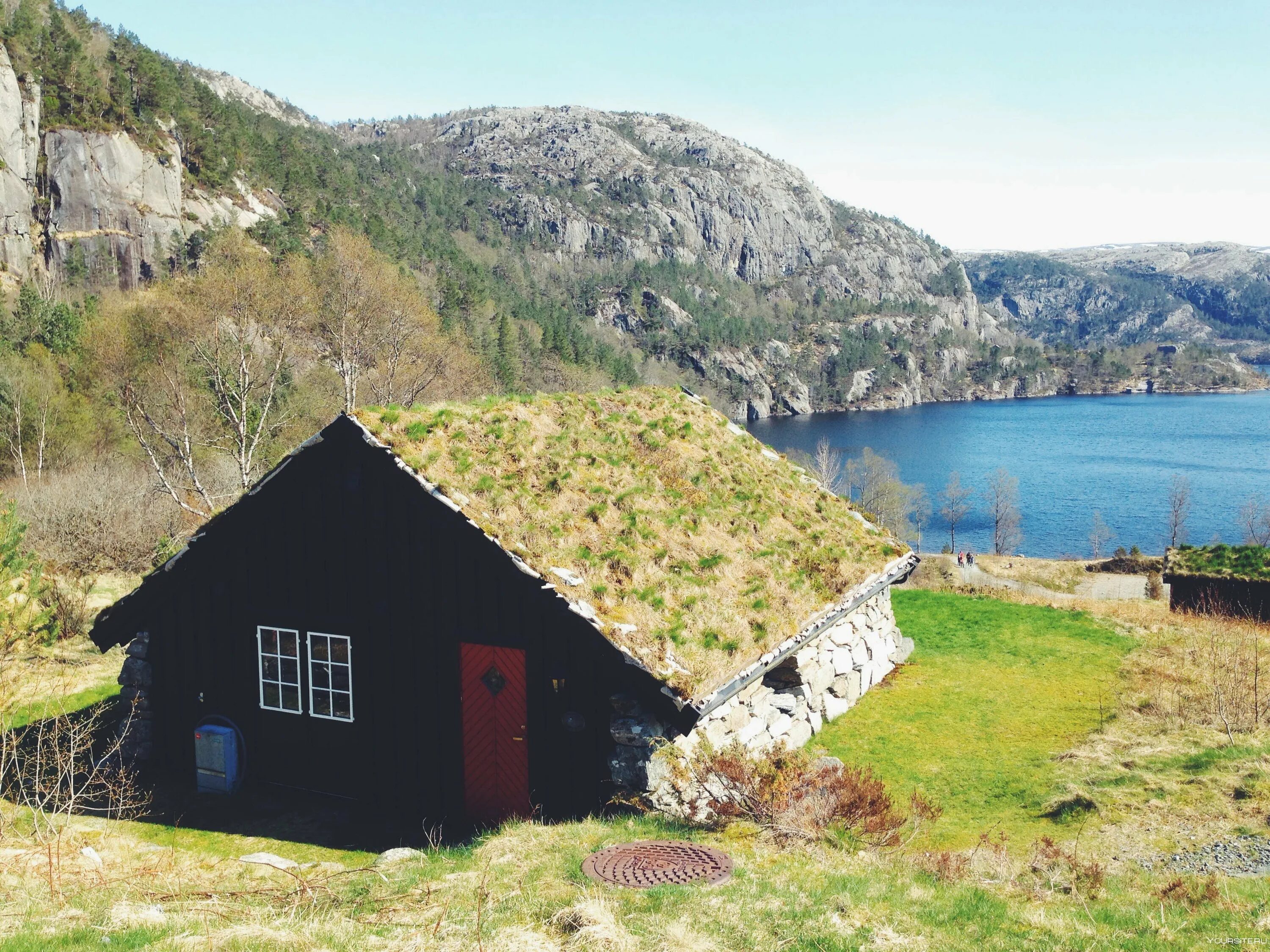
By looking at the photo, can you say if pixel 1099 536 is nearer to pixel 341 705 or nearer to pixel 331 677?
pixel 341 705

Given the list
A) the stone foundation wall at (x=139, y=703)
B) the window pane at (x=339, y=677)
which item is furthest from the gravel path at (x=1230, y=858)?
the stone foundation wall at (x=139, y=703)

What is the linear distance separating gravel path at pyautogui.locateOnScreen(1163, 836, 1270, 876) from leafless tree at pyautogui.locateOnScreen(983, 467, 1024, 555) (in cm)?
7607

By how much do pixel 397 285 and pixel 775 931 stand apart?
47.2 metres

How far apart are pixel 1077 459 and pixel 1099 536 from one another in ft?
165

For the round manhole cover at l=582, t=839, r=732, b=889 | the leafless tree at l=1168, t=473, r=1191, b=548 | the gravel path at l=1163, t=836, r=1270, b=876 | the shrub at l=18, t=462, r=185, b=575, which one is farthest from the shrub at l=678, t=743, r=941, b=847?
the leafless tree at l=1168, t=473, r=1191, b=548

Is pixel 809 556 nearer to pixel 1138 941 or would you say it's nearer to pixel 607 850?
pixel 607 850

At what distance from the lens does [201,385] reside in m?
38.1

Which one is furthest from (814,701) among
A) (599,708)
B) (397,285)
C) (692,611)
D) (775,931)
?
(397,285)

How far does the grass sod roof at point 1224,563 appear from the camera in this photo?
1140 inches

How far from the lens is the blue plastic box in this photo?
14.0 metres

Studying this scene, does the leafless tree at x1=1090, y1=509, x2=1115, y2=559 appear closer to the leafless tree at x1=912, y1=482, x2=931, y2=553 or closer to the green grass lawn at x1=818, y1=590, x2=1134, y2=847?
the leafless tree at x1=912, y1=482, x2=931, y2=553

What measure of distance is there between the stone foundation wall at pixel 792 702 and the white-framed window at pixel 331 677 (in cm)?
438

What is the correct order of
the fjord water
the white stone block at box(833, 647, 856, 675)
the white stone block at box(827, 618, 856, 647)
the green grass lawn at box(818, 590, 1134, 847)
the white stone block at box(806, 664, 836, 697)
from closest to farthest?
the green grass lawn at box(818, 590, 1134, 847), the white stone block at box(806, 664, 836, 697), the white stone block at box(827, 618, 856, 647), the white stone block at box(833, 647, 856, 675), the fjord water

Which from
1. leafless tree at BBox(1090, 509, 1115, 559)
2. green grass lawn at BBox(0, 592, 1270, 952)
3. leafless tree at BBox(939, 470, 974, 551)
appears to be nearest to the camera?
green grass lawn at BBox(0, 592, 1270, 952)
